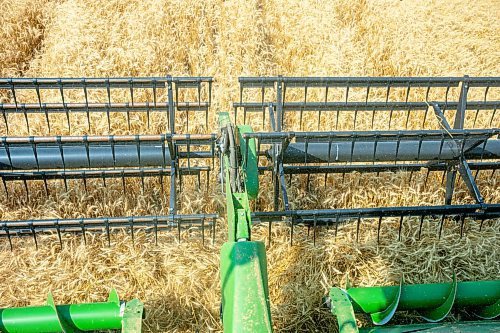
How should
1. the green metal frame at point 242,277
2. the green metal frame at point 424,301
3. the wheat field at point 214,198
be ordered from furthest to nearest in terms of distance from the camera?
the wheat field at point 214,198, the green metal frame at point 424,301, the green metal frame at point 242,277

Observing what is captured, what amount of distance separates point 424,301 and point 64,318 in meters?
2.00

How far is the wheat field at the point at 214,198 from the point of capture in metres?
3.72

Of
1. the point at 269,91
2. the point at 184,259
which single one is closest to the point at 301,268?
the point at 184,259

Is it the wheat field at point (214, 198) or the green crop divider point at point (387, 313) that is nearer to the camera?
the green crop divider point at point (387, 313)

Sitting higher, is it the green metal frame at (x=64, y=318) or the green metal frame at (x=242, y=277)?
the green metal frame at (x=242, y=277)

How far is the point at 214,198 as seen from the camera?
14.5ft

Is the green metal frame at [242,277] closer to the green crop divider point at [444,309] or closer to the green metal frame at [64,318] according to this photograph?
the green metal frame at [64,318]

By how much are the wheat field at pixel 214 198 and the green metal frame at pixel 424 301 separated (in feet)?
2.25

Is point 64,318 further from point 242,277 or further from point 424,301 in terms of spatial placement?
point 424,301

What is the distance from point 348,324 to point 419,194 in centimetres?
239

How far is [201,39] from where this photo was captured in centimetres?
747

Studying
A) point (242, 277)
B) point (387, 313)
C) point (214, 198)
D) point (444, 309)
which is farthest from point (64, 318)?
point (444, 309)

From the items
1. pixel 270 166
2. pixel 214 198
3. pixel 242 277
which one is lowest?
pixel 214 198

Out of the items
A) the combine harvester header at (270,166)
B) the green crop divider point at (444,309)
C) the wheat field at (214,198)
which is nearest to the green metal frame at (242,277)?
the combine harvester header at (270,166)
